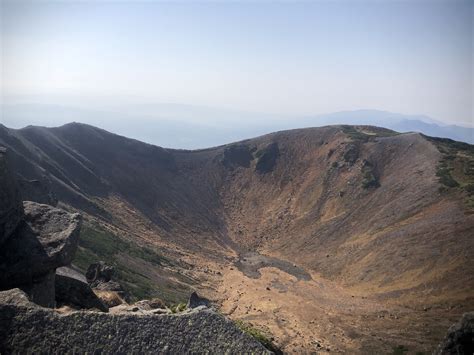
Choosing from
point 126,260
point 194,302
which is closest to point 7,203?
point 194,302

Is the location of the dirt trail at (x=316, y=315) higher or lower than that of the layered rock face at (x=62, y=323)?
lower

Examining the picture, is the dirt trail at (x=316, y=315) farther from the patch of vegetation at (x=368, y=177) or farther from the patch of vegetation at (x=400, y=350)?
the patch of vegetation at (x=368, y=177)

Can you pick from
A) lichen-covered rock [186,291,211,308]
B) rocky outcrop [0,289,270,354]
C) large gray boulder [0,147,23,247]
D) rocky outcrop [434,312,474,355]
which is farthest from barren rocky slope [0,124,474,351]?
large gray boulder [0,147,23,247]

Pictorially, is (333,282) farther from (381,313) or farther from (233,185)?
(233,185)

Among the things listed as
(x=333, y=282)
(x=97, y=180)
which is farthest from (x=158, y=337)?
(x=97, y=180)

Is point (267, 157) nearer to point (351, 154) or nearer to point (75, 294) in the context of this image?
point (351, 154)

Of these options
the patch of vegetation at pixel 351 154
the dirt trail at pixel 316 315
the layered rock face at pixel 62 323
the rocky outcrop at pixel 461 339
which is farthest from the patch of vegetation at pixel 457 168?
the layered rock face at pixel 62 323

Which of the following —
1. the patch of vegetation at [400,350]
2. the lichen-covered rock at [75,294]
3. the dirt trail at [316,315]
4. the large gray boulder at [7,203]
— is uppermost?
the large gray boulder at [7,203]
